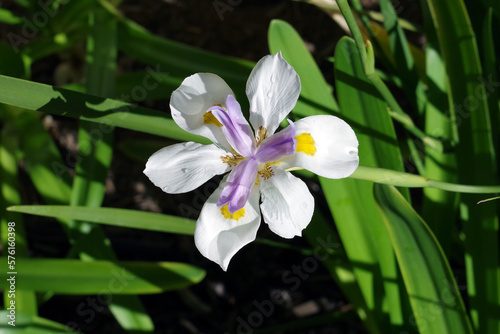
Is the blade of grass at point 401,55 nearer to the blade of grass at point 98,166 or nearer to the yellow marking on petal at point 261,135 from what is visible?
the yellow marking on petal at point 261,135

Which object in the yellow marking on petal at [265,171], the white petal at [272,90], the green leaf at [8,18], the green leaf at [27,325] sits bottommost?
the yellow marking on petal at [265,171]

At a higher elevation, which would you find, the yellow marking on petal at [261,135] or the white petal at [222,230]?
the yellow marking on petal at [261,135]

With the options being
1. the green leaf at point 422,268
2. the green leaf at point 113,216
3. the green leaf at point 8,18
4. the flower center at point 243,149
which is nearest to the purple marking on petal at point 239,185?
the flower center at point 243,149

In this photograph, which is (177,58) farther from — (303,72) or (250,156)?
(250,156)

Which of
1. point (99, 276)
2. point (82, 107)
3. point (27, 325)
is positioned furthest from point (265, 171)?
point (27, 325)

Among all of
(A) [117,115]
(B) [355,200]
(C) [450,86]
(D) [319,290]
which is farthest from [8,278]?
(C) [450,86]

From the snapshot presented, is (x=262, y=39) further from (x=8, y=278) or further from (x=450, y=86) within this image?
(x=8, y=278)
